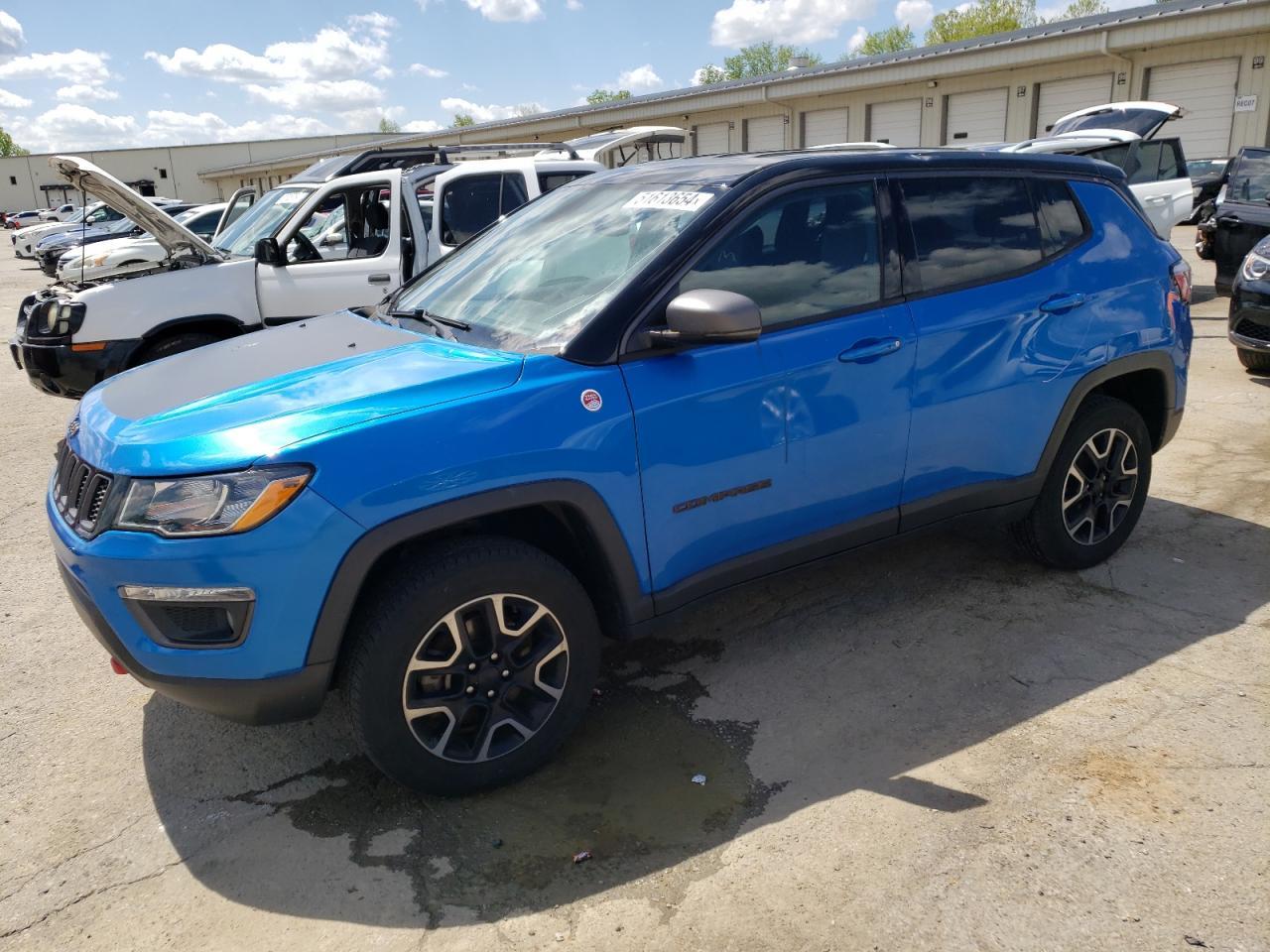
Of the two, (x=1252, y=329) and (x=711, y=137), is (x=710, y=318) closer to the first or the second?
(x=1252, y=329)

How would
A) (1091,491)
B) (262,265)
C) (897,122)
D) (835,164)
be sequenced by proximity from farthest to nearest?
1. (897,122)
2. (262,265)
3. (1091,491)
4. (835,164)

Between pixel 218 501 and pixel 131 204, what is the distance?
5705 mm

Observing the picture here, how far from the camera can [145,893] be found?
2.61 metres

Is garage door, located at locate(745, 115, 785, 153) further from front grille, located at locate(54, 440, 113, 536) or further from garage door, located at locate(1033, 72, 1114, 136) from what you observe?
front grille, located at locate(54, 440, 113, 536)

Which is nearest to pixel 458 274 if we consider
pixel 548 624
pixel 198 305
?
pixel 548 624

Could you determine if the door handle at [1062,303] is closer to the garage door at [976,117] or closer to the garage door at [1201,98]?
the garage door at [1201,98]

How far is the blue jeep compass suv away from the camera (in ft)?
8.38

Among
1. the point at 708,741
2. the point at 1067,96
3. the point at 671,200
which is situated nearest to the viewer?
the point at 708,741

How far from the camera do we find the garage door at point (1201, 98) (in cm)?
1997

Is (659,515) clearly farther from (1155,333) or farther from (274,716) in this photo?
(1155,333)

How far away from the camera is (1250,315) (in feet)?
24.0

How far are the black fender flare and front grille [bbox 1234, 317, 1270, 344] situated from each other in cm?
651

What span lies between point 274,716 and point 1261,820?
9.01 ft

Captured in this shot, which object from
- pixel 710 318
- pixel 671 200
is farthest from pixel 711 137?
pixel 710 318
